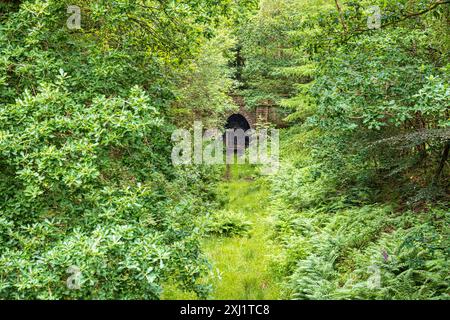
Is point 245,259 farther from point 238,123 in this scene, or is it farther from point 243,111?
point 238,123

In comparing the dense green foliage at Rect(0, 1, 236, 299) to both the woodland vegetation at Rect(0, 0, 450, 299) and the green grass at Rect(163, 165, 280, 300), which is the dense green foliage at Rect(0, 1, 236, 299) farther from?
the green grass at Rect(163, 165, 280, 300)

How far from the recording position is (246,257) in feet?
33.0

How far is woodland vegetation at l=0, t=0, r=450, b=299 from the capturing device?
4.15 meters

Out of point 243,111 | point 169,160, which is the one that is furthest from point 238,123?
point 169,160

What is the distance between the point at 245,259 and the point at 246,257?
0.50 ft

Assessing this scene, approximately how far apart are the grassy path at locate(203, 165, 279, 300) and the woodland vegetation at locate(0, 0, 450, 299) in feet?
0.72

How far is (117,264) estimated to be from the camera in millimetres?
4059

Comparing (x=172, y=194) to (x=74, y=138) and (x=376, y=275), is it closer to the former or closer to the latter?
(x=74, y=138)

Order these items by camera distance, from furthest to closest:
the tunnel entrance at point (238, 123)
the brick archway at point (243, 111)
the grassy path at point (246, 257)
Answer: the tunnel entrance at point (238, 123) < the brick archway at point (243, 111) < the grassy path at point (246, 257)

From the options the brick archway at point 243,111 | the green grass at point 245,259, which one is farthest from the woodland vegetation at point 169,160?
the brick archway at point 243,111

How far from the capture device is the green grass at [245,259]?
788 centimetres

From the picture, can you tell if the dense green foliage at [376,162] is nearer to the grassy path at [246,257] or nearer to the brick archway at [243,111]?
the grassy path at [246,257]

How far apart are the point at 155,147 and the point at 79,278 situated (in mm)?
2718

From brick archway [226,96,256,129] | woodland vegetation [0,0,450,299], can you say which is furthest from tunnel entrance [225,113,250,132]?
woodland vegetation [0,0,450,299]
